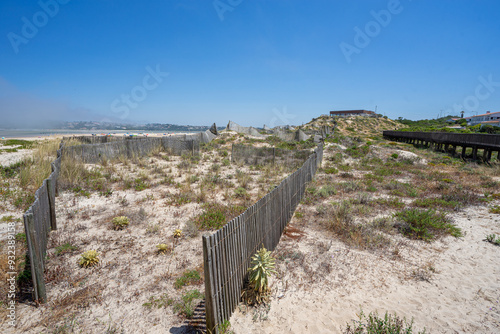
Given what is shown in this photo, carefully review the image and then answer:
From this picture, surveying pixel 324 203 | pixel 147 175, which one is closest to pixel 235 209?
pixel 324 203

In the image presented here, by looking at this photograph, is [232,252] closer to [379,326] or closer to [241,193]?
[379,326]

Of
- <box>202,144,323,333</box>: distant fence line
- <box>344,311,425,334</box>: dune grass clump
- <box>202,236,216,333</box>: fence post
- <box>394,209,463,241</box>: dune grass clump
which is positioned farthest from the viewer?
<box>394,209,463,241</box>: dune grass clump

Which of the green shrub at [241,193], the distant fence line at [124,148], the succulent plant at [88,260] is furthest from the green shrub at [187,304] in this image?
the distant fence line at [124,148]

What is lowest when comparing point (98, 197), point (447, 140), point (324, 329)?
point (324, 329)

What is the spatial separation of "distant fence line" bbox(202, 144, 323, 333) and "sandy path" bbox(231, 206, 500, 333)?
18.5 inches

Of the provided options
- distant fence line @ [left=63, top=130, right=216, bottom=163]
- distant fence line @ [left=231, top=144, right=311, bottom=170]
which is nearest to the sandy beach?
distant fence line @ [left=231, top=144, right=311, bottom=170]

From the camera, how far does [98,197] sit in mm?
9008

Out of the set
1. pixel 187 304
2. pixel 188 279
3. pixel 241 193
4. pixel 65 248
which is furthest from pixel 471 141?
pixel 65 248

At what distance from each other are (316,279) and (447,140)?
90.9ft

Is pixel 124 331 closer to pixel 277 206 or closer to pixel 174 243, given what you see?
pixel 174 243

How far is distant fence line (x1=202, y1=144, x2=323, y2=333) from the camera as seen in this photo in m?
3.12

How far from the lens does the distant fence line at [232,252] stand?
3119mm

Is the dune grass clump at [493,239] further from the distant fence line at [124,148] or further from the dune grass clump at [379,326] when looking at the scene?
the distant fence line at [124,148]

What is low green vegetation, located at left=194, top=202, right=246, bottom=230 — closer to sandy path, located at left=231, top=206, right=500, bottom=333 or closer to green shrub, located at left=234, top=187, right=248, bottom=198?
green shrub, located at left=234, top=187, right=248, bottom=198
